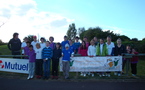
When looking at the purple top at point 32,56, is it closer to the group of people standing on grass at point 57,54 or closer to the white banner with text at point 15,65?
the group of people standing on grass at point 57,54

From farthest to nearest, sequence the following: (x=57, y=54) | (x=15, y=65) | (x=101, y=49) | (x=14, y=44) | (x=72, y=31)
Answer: (x=72, y=31) < (x=14, y=44) < (x=15, y=65) < (x=101, y=49) < (x=57, y=54)

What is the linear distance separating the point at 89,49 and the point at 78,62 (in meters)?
0.98

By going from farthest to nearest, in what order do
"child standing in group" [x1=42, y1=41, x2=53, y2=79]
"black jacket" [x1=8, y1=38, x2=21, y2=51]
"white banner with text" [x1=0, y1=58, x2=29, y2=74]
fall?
"black jacket" [x1=8, y1=38, x2=21, y2=51] < "white banner with text" [x1=0, y1=58, x2=29, y2=74] < "child standing in group" [x1=42, y1=41, x2=53, y2=79]

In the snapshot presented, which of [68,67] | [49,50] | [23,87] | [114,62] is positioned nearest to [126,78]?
[114,62]

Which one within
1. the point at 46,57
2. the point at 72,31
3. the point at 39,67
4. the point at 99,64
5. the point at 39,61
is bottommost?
the point at 39,67

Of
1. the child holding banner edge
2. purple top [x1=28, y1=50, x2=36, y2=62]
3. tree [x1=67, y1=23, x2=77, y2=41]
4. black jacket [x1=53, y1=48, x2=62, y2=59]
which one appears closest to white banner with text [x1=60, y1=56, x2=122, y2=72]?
the child holding banner edge

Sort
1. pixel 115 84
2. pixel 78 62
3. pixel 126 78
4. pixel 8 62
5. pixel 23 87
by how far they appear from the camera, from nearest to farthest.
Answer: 1. pixel 23 87
2. pixel 115 84
3. pixel 126 78
4. pixel 78 62
5. pixel 8 62

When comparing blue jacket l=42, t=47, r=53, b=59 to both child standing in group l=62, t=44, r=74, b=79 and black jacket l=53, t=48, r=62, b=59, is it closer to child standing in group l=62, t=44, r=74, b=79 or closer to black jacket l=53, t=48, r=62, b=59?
black jacket l=53, t=48, r=62, b=59

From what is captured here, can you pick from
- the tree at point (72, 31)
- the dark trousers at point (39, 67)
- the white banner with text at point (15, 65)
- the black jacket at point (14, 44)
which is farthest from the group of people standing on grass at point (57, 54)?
Result: the tree at point (72, 31)

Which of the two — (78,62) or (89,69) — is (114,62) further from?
(78,62)

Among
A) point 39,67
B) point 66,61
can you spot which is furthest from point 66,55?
point 39,67

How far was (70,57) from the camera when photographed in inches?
304

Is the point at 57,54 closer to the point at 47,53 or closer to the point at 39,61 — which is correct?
the point at 47,53

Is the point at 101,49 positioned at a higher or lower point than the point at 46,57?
higher
